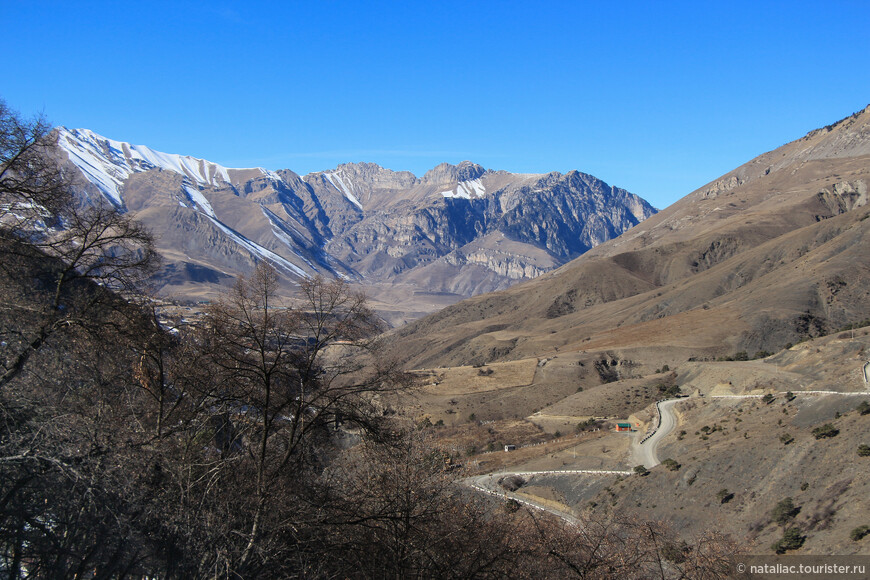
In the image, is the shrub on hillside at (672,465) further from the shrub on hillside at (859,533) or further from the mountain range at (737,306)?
the mountain range at (737,306)

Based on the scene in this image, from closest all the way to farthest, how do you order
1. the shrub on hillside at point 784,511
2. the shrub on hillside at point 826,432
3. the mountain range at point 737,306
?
the shrub on hillside at point 784,511, the shrub on hillside at point 826,432, the mountain range at point 737,306

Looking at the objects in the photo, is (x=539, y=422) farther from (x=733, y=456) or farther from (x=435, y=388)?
(x=733, y=456)

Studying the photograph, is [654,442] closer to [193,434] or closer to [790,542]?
[790,542]

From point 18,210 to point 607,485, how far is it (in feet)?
151

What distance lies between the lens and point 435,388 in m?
110

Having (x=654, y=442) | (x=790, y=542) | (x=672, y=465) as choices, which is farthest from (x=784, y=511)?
(x=654, y=442)

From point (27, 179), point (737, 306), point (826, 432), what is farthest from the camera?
point (737, 306)

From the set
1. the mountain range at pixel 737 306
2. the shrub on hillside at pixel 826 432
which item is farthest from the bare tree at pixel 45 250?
the mountain range at pixel 737 306

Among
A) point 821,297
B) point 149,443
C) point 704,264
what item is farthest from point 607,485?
point 704,264

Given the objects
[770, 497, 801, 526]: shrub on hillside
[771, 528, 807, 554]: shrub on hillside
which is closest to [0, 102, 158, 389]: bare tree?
[771, 528, 807, 554]: shrub on hillside

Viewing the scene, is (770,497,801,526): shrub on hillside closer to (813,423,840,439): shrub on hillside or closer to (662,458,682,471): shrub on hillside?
(813,423,840,439): shrub on hillside

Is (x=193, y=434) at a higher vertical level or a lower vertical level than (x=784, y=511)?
higher

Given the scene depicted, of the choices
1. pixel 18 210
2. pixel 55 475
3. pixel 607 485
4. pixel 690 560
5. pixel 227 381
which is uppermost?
pixel 18 210

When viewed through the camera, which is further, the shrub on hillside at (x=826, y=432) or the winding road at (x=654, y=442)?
the winding road at (x=654, y=442)
